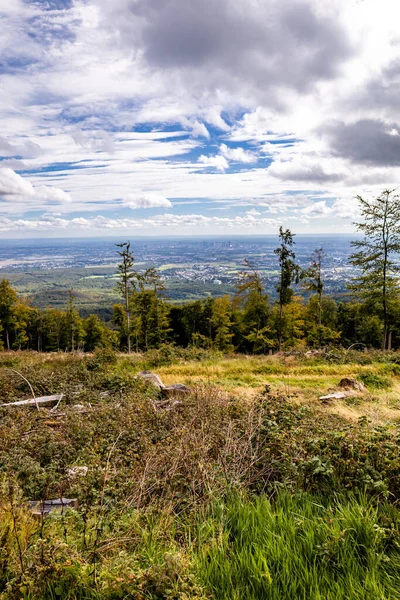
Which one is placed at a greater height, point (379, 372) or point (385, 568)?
point (385, 568)

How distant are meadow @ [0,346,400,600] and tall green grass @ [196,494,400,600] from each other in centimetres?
1

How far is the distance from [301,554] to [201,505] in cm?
109

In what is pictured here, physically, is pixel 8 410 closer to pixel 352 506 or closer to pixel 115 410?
pixel 115 410

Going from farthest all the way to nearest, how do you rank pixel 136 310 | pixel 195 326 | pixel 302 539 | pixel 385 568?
pixel 195 326
pixel 136 310
pixel 302 539
pixel 385 568

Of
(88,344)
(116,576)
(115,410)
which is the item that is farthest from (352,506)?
(88,344)

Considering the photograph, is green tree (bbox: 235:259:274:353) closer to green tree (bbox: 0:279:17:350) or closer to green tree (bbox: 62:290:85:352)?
green tree (bbox: 62:290:85:352)

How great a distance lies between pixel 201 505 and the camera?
132 inches

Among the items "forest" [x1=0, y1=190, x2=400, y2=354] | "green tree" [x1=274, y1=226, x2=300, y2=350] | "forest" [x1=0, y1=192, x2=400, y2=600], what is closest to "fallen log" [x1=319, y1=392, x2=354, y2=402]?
"forest" [x1=0, y1=192, x2=400, y2=600]

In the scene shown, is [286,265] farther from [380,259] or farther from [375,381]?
[375,381]

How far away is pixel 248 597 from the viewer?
2289mm

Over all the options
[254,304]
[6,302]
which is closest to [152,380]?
[254,304]

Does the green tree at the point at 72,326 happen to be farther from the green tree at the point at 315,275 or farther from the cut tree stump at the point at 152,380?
the cut tree stump at the point at 152,380

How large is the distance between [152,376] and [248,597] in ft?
28.6

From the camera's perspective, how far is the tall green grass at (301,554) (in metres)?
2.33
